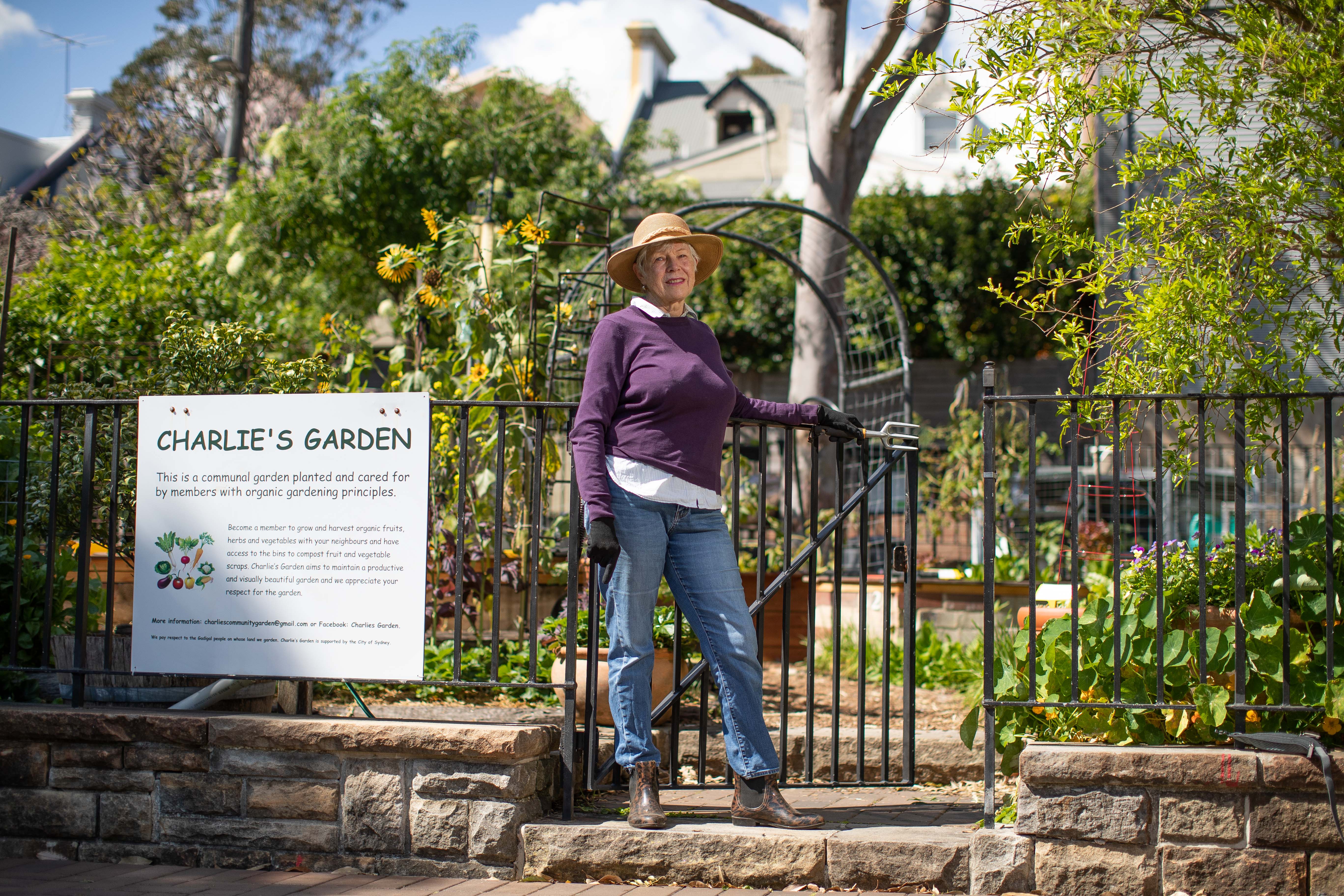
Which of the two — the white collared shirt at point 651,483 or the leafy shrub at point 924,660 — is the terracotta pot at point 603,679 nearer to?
the white collared shirt at point 651,483

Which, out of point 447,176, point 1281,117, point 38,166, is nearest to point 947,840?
point 1281,117

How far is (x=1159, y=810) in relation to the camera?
2.83 m

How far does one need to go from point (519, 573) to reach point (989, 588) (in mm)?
2933

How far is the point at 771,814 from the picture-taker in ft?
10.0

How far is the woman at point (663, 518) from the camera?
3.02m

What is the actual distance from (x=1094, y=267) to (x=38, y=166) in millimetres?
26530

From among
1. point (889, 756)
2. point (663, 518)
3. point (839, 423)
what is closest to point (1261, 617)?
point (839, 423)

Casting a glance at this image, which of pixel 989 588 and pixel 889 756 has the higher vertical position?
pixel 989 588

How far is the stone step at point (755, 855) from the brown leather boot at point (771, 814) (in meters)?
0.03

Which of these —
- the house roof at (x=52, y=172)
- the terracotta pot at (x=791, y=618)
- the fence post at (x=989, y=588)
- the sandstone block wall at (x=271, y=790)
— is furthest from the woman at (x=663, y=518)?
the house roof at (x=52, y=172)

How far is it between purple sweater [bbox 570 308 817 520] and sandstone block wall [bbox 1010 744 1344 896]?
124cm

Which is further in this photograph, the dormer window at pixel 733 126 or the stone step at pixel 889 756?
the dormer window at pixel 733 126

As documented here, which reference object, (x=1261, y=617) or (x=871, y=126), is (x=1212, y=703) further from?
(x=871, y=126)

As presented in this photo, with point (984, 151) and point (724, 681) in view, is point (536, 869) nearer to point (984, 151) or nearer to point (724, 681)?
point (724, 681)
